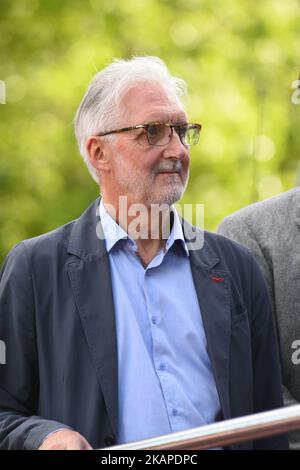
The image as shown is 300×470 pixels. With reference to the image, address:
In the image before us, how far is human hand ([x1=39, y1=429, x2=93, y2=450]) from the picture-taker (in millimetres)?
2623

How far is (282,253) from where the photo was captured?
11.7 feet

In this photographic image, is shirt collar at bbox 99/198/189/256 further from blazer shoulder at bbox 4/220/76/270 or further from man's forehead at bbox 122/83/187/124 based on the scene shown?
man's forehead at bbox 122/83/187/124

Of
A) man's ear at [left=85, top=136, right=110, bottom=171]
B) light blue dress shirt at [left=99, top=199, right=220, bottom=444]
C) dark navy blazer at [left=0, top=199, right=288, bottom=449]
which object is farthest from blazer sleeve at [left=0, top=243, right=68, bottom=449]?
man's ear at [left=85, top=136, right=110, bottom=171]

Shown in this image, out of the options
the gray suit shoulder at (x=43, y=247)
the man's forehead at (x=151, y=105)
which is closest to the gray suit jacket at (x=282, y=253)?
the man's forehead at (x=151, y=105)

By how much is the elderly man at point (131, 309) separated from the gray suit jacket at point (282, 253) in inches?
8.8

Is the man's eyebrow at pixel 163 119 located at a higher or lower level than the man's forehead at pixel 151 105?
lower

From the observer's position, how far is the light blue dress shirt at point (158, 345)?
293 centimetres

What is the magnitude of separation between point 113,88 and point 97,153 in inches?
9.9

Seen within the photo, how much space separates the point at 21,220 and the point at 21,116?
49.5 inches

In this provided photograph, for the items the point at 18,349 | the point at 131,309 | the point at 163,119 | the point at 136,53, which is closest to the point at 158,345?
the point at 131,309

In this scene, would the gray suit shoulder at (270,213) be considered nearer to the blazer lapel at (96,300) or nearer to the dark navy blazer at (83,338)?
the dark navy blazer at (83,338)

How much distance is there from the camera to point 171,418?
2.95 meters

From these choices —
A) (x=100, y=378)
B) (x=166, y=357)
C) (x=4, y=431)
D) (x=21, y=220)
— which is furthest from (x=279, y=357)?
(x=21, y=220)

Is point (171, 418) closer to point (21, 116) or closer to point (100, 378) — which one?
point (100, 378)
